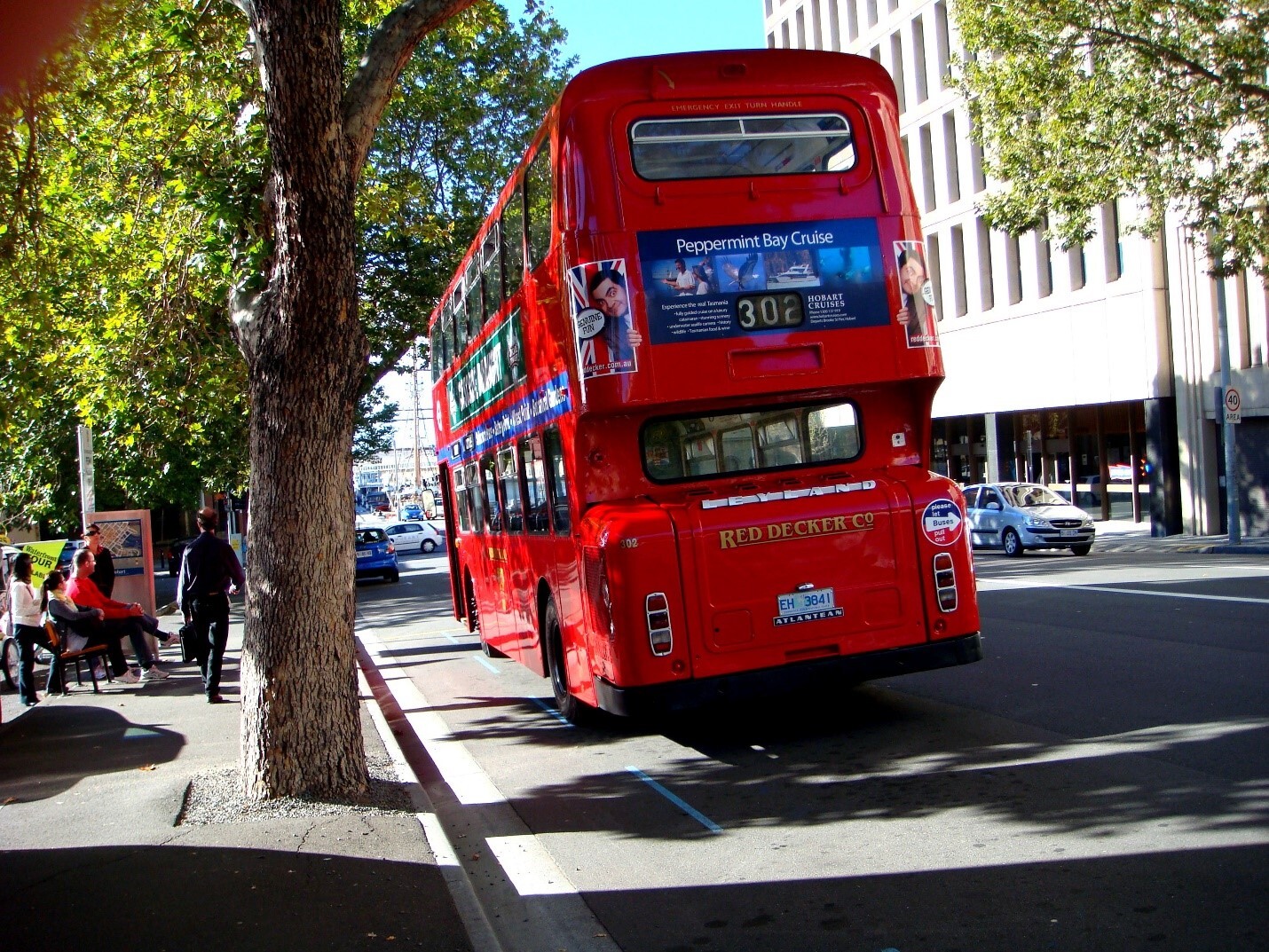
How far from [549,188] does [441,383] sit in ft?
27.0

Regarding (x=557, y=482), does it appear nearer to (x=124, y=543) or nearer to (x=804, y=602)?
(x=804, y=602)

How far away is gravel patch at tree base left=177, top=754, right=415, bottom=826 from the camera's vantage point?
280 inches

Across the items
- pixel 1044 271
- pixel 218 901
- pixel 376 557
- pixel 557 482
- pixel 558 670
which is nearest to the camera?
pixel 218 901

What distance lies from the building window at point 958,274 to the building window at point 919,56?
493cm

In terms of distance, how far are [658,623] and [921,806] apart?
2.13 metres

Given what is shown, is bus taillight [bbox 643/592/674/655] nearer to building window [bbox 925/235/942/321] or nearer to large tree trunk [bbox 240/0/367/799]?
large tree trunk [bbox 240/0/367/799]

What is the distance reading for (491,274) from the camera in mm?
11672

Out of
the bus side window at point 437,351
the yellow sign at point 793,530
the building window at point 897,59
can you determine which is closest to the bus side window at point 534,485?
the yellow sign at point 793,530

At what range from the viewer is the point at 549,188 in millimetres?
9000

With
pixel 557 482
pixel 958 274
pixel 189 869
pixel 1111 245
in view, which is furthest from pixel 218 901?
pixel 958 274

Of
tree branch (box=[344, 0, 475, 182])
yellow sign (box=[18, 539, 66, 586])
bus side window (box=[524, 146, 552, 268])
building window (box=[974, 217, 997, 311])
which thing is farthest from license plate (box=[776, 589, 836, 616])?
building window (box=[974, 217, 997, 311])

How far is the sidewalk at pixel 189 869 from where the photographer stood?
5.29 m

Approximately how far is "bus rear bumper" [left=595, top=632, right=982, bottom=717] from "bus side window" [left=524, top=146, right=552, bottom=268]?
333cm

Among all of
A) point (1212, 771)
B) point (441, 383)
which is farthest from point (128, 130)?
point (1212, 771)
